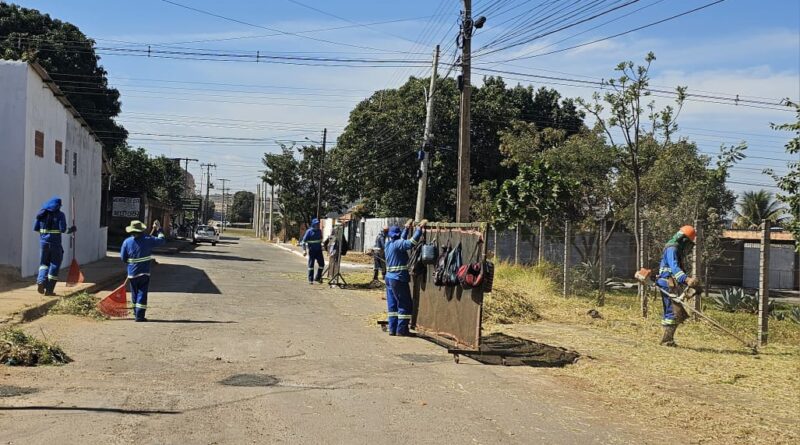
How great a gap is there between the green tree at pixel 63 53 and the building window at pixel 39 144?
20061 millimetres

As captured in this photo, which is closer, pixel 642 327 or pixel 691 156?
pixel 642 327

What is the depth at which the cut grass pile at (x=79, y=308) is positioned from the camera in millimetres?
11891

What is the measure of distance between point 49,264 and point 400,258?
7.17 metres

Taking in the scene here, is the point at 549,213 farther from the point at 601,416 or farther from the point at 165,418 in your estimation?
the point at 165,418

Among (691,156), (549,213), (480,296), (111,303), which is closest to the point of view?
(480,296)

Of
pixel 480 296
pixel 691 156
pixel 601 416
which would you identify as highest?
pixel 691 156

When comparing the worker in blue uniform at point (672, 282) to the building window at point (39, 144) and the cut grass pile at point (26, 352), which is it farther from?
the building window at point (39, 144)

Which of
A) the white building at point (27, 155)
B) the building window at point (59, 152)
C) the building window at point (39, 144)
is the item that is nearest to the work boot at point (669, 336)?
the white building at point (27, 155)

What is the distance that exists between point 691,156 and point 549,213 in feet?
17.7

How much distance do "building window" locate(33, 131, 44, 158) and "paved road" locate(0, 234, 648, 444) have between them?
7363mm

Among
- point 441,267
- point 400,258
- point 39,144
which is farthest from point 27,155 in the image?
point 441,267

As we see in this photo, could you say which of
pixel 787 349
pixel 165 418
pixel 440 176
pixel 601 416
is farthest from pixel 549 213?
pixel 440 176

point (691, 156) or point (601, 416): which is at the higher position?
point (691, 156)

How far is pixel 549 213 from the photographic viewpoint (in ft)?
69.6
